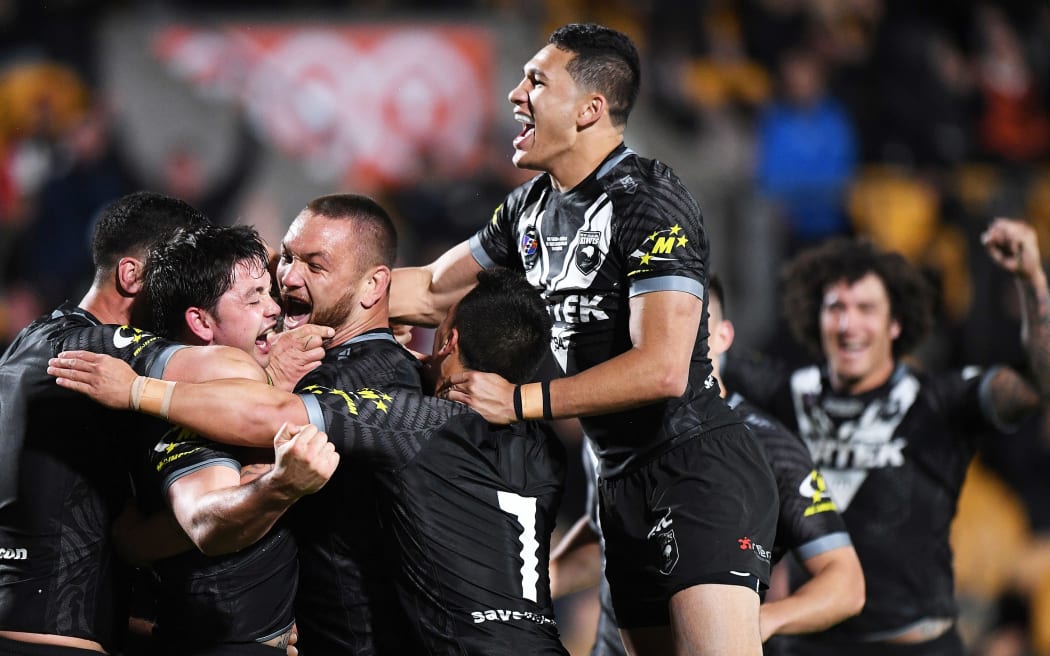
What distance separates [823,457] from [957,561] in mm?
4136

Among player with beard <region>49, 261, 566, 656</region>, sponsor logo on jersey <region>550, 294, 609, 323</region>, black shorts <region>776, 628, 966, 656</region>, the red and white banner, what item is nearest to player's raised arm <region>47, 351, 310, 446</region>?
player with beard <region>49, 261, 566, 656</region>

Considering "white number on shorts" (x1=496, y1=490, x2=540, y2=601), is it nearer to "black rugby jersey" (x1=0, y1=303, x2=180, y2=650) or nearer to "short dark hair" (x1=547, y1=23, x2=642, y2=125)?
"black rugby jersey" (x1=0, y1=303, x2=180, y2=650)

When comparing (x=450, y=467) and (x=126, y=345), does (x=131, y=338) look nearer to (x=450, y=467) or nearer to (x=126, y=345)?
(x=126, y=345)

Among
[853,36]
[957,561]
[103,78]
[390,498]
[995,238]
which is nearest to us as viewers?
[390,498]

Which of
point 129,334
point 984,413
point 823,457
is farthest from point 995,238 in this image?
point 129,334

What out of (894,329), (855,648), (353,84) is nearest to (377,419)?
(855,648)

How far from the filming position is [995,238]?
5473 millimetres

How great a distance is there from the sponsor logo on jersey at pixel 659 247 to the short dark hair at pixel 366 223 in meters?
0.87

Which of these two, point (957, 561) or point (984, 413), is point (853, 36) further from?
point (984, 413)

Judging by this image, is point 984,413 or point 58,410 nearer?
point 58,410

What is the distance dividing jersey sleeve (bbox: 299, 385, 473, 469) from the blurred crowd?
564 centimetres

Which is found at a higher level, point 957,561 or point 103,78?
point 103,78

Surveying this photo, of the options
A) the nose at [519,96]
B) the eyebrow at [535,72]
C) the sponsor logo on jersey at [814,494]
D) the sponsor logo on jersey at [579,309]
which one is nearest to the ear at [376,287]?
the sponsor logo on jersey at [579,309]

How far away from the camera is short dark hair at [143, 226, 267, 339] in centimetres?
417
